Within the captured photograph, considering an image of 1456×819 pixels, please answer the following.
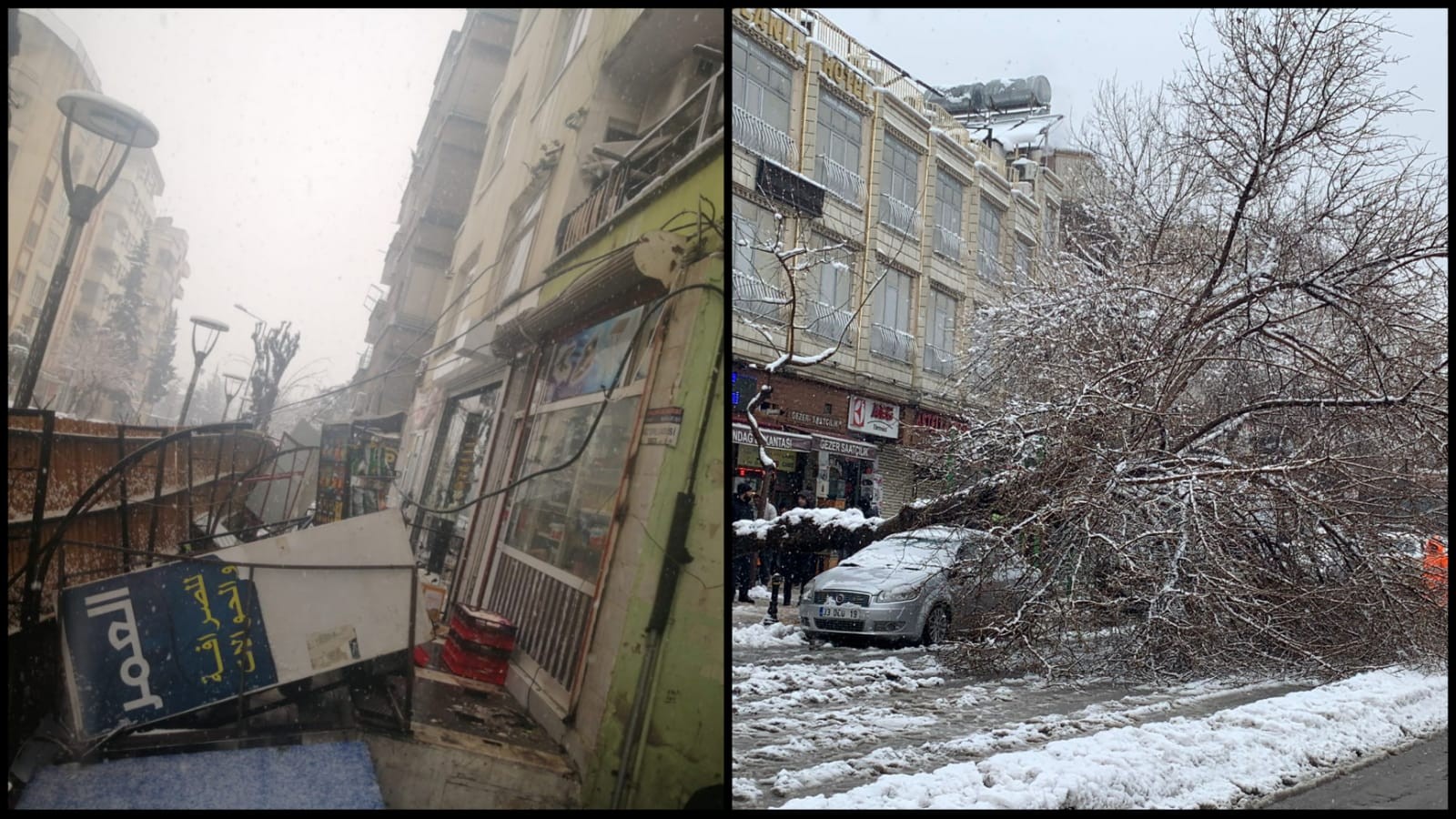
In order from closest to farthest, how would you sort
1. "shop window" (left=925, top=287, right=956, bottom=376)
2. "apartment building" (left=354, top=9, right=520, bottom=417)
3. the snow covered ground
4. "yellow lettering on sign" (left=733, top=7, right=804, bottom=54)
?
1. "apartment building" (left=354, top=9, right=520, bottom=417)
2. the snow covered ground
3. "yellow lettering on sign" (left=733, top=7, right=804, bottom=54)
4. "shop window" (left=925, top=287, right=956, bottom=376)

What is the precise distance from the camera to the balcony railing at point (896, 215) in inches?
681

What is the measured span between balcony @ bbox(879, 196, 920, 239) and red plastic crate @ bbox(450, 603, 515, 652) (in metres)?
16.3

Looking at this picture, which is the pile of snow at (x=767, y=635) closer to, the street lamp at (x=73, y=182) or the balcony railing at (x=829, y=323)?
the balcony railing at (x=829, y=323)

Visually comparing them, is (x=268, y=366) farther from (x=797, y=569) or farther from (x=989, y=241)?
(x=989, y=241)

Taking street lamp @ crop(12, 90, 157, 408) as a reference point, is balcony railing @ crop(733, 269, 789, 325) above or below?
above

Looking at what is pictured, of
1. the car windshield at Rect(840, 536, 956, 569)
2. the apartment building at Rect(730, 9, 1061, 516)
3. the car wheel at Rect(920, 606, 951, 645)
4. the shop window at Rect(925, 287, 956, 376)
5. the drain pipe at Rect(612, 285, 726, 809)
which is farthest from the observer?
the shop window at Rect(925, 287, 956, 376)

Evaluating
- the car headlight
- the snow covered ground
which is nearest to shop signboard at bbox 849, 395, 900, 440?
the car headlight

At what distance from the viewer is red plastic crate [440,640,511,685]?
150 centimetres

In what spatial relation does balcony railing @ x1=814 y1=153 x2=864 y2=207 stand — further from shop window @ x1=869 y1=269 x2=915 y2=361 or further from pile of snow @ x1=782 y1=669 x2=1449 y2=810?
pile of snow @ x1=782 y1=669 x2=1449 y2=810

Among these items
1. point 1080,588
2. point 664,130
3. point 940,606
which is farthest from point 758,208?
point 664,130

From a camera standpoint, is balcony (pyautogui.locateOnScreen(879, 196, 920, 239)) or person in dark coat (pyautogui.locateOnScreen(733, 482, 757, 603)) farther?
balcony (pyautogui.locateOnScreen(879, 196, 920, 239))

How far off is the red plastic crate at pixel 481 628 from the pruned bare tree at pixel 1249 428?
6.77 meters

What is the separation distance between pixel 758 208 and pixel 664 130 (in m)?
13.0

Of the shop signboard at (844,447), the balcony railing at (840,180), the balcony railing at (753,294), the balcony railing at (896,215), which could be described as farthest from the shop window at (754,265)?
the shop signboard at (844,447)
